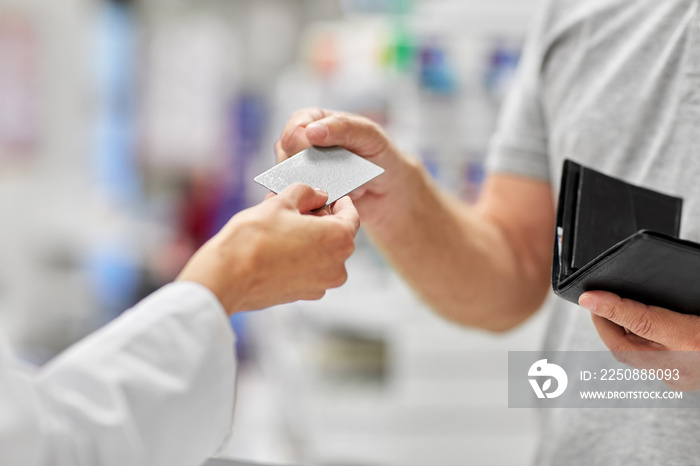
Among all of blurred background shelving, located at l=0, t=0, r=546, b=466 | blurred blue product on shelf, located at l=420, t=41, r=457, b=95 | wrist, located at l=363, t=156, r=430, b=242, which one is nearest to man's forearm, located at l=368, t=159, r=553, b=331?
wrist, located at l=363, t=156, r=430, b=242

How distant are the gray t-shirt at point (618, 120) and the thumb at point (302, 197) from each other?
0.48 m

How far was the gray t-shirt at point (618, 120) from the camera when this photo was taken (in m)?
0.98

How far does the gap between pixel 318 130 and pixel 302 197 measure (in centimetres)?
15

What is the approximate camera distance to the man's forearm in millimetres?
1194

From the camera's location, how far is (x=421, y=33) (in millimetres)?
2727

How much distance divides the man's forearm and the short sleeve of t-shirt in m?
0.03

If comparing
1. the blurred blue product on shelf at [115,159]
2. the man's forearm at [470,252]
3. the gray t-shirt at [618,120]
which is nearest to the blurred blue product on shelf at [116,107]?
the blurred blue product on shelf at [115,159]

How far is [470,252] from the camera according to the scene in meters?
1.26

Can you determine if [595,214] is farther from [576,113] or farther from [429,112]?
[429,112]

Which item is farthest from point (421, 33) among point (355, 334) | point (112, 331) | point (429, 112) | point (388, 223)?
point (112, 331)

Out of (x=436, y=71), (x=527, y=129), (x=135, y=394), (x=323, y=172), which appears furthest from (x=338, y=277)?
(x=436, y=71)

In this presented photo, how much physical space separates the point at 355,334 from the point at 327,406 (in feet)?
1.17

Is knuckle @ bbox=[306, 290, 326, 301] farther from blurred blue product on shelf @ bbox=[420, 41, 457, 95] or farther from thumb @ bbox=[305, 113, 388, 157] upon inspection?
blurred blue product on shelf @ bbox=[420, 41, 457, 95]

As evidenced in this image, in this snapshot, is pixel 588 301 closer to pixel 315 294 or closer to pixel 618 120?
pixel 315 294
